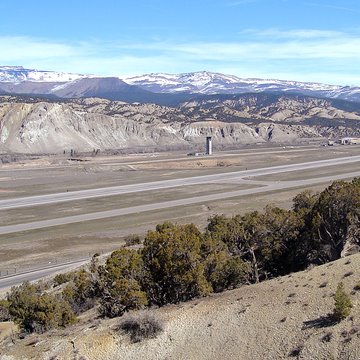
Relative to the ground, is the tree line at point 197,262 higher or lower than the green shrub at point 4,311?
higher

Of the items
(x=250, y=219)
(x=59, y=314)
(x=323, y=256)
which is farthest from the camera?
(x=250, y=219)

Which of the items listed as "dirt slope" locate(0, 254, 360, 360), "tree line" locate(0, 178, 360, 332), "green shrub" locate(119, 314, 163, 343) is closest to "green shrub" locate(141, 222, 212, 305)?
"tree line" locate(0, 178, 360, 332)

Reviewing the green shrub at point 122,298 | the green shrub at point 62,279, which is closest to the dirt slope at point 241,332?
the green shrub at point 122,298

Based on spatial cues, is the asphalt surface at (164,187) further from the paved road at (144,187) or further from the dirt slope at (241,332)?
the dirt slope at (241,332)

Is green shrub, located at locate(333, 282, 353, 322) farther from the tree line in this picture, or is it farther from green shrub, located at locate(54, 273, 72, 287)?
green shrub, located at locate(54, 273, 72, 287)

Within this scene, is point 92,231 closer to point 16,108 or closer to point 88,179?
point 88,179

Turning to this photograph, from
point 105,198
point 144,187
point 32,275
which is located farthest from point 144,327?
point 144,187

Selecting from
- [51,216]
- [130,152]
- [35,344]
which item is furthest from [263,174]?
[35,344]
